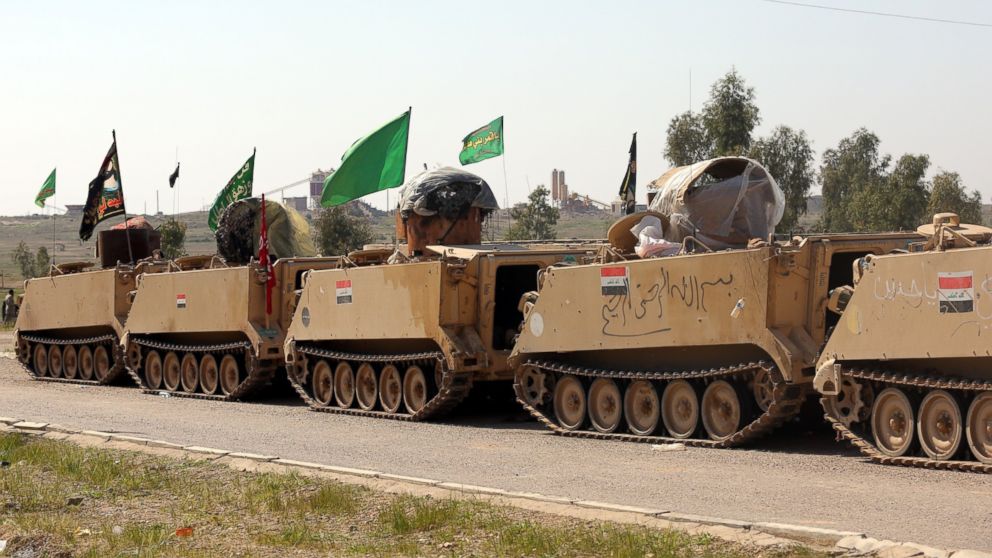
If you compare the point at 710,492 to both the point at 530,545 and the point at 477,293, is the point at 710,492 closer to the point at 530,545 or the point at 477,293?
the point at 530,545

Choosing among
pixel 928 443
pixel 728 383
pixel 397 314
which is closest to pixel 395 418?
pixel 397 314

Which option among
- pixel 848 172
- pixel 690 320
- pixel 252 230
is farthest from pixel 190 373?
pixel 848 172

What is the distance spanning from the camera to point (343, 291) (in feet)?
70.8

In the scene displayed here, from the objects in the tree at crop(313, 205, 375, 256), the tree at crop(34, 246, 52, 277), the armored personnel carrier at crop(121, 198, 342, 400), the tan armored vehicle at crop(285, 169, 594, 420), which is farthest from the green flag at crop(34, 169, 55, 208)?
the tree at crop(34, 246, 52, 277)

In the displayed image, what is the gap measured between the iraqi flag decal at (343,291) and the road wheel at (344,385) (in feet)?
3.13

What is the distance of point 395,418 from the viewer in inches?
792

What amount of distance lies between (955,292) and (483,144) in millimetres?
16652

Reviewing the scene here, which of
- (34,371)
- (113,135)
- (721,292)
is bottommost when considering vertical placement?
(34,371)

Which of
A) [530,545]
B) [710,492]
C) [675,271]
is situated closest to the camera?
[530,545]

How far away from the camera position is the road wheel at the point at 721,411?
49.3ft

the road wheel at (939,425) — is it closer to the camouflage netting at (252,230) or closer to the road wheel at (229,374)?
the road wheel at (229,374)

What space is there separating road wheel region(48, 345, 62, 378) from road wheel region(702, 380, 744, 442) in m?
20.0

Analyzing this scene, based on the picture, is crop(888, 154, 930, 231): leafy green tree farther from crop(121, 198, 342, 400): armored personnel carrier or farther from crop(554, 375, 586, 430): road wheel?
crop(554, 375, 586, 430): road wheel

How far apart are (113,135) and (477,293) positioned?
556 inches
